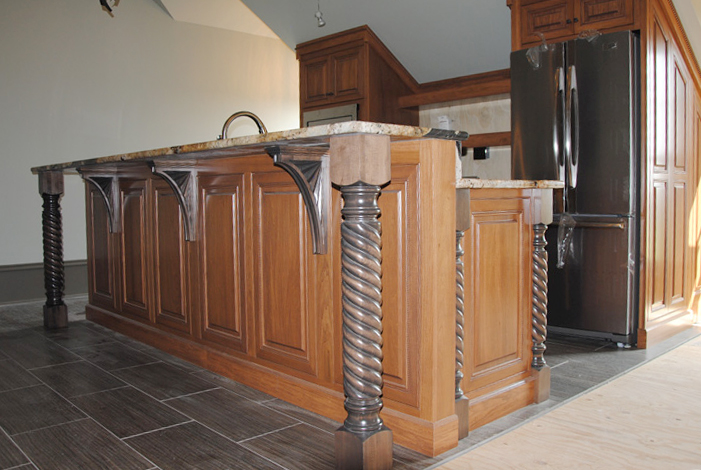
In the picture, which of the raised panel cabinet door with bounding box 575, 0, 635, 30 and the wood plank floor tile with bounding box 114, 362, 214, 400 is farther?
the raised panel cabinet door with bounding box 575, 0, 635, 30

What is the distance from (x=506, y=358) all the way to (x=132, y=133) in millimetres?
4314

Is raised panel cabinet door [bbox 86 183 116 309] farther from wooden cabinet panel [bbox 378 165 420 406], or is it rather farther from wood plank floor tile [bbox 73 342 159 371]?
wooden cabinet panel [bbox 378 165 420 406]

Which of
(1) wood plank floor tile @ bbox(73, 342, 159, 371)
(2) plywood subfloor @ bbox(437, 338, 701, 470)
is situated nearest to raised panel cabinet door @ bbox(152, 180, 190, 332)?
(1) wood plank floor tile @ bbox(73, 342, 159, 371)

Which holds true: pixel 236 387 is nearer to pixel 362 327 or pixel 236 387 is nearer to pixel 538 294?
pixel 362 327

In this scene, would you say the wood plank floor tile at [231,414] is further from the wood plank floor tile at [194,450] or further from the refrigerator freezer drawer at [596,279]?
the refrigerator freezer drawer at [596,279]

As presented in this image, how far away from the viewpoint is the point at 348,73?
5328 mm

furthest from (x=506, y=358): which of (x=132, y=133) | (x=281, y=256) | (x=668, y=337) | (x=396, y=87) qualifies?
(x=132, y=133)

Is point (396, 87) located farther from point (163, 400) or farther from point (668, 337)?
point (163, 400)

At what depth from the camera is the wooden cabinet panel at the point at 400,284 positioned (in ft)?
6.43

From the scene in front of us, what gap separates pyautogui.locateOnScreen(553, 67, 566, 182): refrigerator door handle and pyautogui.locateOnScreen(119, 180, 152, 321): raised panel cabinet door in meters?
2.46

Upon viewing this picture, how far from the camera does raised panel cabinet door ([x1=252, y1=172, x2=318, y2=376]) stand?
7.63 ft

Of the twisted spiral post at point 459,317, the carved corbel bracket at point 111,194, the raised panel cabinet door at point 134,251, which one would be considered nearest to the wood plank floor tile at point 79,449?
the twisted spiral post at point 459,317

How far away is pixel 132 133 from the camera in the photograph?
5434mm

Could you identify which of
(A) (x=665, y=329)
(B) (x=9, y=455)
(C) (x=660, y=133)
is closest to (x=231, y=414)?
(B) (x=9, y=455)
